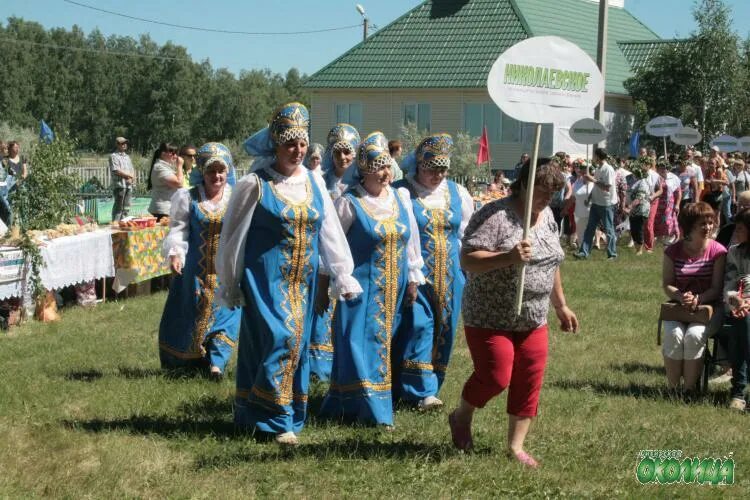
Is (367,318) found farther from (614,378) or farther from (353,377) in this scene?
(614,378)

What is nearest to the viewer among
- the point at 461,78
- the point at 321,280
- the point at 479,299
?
the point at 479,299

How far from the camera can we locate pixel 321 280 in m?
6.57

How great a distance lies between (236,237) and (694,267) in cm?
380

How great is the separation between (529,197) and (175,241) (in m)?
3.42

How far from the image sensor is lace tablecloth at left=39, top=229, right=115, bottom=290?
10.9 m

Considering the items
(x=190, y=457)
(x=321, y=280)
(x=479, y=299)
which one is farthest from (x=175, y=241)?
(x=479, y=299)

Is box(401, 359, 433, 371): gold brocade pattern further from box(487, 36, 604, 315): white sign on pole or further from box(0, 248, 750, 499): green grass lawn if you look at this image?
box(487, 36, 604, 315): white sign on pole

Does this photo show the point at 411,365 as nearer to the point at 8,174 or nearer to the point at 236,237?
the point at 236,237

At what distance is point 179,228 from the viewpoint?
799 centimetres

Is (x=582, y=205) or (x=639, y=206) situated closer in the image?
(x=639, y=206)

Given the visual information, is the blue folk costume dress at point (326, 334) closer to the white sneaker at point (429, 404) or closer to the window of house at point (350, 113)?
the white sneaker at point (429, 404)

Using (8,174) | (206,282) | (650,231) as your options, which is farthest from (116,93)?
(206,282)

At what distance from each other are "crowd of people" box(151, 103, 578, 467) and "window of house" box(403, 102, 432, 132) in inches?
1354

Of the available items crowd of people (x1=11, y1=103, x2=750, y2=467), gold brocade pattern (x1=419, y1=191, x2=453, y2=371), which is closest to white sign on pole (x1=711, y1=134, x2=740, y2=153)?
crowd of people (x1=11, y1=103, x2=750, y2=467)
